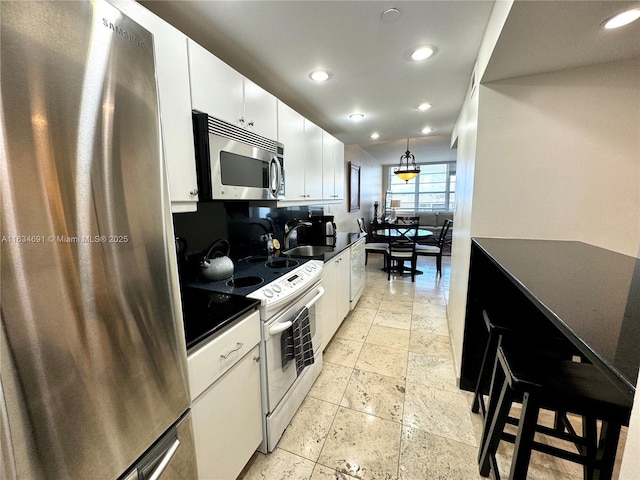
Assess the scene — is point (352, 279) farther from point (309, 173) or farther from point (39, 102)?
point (39, 102)

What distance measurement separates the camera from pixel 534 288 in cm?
85

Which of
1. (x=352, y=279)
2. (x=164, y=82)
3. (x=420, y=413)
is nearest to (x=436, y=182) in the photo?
(x=352, y=279)

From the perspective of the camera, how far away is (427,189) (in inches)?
338

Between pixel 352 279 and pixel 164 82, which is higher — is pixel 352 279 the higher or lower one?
the lower one

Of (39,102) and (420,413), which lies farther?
(420,413)

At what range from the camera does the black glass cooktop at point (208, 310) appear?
3.28 feet

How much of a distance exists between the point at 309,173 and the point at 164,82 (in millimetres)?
1623

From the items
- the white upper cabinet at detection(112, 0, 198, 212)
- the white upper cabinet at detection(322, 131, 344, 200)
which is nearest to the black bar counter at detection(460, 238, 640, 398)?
the white upper cabinet at detection(112, 0, 198, 212)

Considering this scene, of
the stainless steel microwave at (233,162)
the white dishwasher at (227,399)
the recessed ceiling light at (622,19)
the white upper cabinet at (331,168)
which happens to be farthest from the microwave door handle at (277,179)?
the recessed ceiling light at (622,19)

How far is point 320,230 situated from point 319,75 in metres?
1.57

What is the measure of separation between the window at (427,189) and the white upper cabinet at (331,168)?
5.26 metres

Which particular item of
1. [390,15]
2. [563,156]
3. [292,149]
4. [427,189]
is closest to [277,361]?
[292,149]

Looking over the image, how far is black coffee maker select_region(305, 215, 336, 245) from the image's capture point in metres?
3.09

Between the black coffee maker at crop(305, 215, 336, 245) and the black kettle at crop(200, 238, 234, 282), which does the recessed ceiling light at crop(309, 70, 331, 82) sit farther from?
the black kettle at crop(200, 238, 234, 282)
